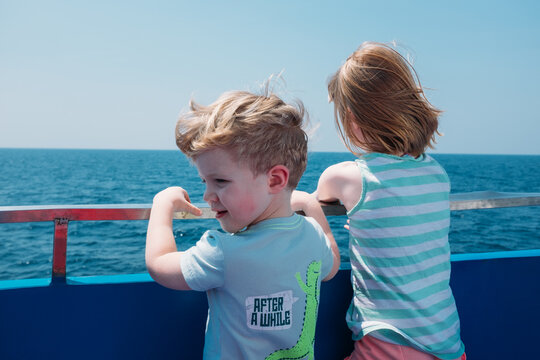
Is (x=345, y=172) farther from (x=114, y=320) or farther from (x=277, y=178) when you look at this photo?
(x=114, y=320)

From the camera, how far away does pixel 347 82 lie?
1.48 meters

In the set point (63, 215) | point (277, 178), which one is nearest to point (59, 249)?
point (63, 215)

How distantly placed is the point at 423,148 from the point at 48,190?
41.6 meters

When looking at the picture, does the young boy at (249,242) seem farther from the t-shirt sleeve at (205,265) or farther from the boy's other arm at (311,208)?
the boy's other arm at (311,208)

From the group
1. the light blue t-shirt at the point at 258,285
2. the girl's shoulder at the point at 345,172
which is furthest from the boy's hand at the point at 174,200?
the girl's shoulder at the point at 345,172

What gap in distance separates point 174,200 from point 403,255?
72 centimetres

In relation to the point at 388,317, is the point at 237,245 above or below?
above

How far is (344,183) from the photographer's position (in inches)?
56.4

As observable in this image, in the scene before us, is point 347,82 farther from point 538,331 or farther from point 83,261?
point 83,261

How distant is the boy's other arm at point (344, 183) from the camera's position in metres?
1.39

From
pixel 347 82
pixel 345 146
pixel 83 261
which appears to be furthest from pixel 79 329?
pixel 83 261

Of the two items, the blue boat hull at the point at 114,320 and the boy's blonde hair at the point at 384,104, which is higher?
the boy's blonde hair at the point at 384,104

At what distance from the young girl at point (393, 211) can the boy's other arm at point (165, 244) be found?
1.69 feet

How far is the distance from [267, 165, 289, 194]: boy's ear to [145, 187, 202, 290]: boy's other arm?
0.29 meters
